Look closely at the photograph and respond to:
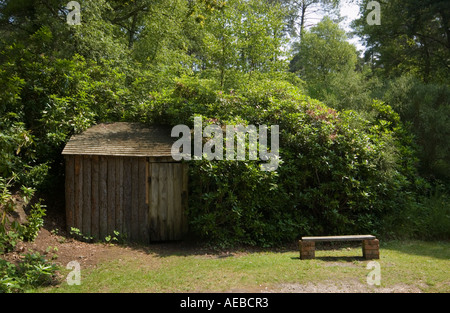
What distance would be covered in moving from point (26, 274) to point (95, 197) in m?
3.06

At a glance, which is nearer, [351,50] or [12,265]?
[12,265]

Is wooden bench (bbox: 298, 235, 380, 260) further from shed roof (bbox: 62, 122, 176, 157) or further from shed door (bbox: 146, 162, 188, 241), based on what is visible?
shed roof (bbox: 62, 122, 176, 157)

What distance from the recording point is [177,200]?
9.21 m

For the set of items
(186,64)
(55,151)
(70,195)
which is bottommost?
(70,195)

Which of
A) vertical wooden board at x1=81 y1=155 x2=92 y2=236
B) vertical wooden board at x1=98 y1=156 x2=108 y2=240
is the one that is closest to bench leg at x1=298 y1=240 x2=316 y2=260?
vertical wooden board at x1=98 y1=156 x2=108 y2=240

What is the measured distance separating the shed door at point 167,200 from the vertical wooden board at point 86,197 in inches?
58.3

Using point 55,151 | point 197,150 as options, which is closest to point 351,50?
point 197,150

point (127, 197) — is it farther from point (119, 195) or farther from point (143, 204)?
point (143, 204)

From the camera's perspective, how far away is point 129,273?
21.1 feet

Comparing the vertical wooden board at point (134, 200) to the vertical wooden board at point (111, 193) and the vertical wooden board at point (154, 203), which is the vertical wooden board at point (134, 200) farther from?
the vertical wooden board at point (111, 193)

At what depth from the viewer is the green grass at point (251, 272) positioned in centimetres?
582

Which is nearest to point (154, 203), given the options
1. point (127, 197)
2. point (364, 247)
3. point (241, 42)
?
point (127, 197)

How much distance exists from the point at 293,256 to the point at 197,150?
353cm

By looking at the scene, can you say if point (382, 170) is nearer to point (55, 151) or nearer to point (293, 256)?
point (293, 256)
